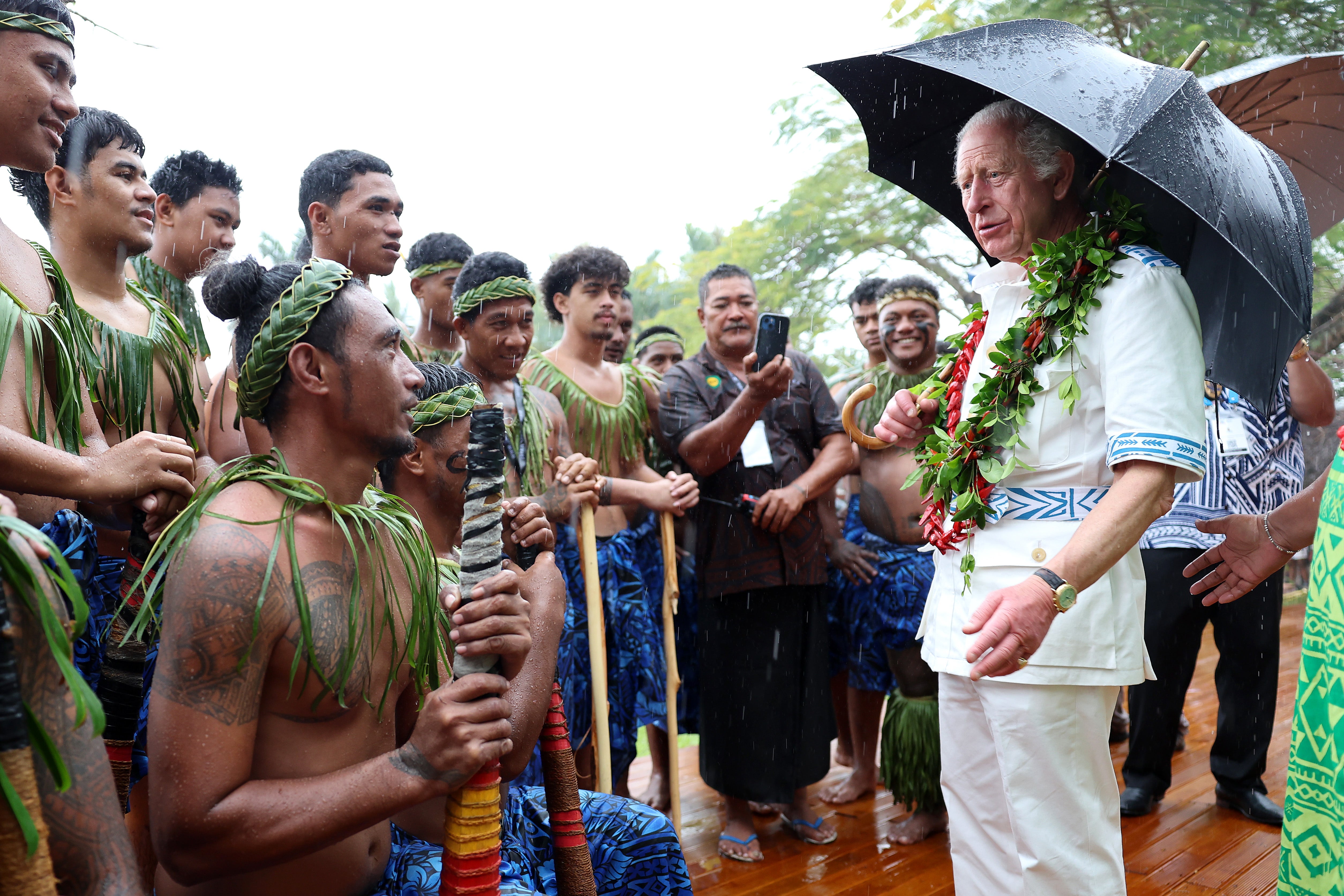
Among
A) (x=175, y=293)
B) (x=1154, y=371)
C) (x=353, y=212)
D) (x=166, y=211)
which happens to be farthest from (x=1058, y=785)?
(x=166, y=211)

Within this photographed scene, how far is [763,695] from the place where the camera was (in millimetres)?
4137

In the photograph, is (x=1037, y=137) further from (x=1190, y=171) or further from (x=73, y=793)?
(x=73, y=793)

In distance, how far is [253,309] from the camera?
1869 millimetres

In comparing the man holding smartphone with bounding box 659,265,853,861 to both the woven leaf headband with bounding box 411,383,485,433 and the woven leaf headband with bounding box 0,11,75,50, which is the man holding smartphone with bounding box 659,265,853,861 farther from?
the woven leaf headband with bounding box 0,11,75,50

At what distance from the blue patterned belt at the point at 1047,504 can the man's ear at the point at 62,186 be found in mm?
2601

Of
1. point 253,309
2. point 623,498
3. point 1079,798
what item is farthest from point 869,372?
point 253,309

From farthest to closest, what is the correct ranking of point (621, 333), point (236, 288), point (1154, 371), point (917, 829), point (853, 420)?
point (621, 333) → point (917, 829) → point (853, 420) → point (1154, 371) → point (236, 288)

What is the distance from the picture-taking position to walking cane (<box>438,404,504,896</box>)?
1.62 metres

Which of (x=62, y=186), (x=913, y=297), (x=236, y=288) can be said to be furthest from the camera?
(x=913, y=297)

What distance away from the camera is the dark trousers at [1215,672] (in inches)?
159

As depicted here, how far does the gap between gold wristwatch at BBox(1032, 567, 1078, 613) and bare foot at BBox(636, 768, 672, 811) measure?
8.89 feet

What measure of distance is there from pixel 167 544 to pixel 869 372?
4.06 meters

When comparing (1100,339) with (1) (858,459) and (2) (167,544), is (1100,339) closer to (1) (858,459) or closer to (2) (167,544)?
(2) (167,544)

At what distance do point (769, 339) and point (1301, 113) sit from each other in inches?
77.4
